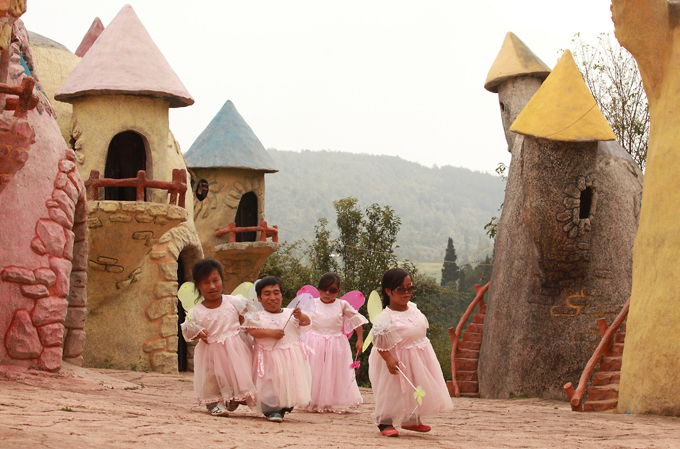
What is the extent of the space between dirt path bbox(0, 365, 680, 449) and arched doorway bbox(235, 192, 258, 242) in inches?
343

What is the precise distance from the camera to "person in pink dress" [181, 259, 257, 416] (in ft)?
19.0

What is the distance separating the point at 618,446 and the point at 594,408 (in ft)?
10.3

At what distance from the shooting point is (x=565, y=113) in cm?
921

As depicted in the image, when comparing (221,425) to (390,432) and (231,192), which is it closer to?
(390,432)

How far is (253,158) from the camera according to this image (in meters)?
16.4

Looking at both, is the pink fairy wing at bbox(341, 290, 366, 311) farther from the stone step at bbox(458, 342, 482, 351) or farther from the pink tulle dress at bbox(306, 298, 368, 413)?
the stone step at bbox(458, 342, 482, 351)

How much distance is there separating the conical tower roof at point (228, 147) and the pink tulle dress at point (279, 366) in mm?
10457

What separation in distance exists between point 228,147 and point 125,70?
535 centimetres

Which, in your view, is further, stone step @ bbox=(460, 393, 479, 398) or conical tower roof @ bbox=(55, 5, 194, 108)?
stone step @ bbox=(460, 393, 479, 398)

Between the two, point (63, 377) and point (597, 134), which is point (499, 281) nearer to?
point (597, 134)

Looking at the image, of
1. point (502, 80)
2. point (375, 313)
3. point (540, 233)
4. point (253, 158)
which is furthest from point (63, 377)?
point (253, 158)

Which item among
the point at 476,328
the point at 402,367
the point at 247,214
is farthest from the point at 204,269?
the point at 247,214

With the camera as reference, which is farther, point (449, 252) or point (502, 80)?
point (449, 252)

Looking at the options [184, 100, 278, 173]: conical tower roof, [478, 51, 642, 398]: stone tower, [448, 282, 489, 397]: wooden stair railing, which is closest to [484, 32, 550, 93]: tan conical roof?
[478, 51, 642, 398]: stone tower
